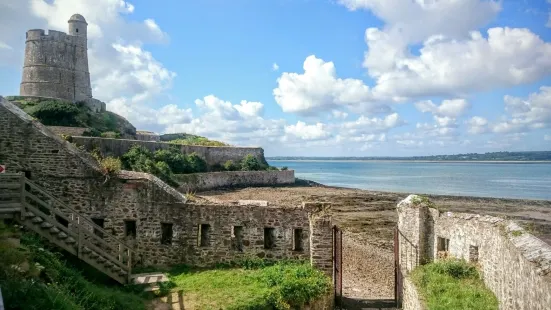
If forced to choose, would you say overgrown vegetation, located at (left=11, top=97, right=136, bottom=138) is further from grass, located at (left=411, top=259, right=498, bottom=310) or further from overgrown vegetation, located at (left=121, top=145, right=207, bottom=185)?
grass, located at (left=411, top=259, right=498, bottom=310)

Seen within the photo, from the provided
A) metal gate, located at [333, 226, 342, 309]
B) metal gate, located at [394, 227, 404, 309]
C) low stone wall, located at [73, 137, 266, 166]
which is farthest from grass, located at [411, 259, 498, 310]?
low stone wall, located at [73, 137, 266, 166]

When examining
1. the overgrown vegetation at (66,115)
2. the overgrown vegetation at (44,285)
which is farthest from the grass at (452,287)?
the overgrown vegetation at (66,115)

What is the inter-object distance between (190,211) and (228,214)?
136 centimetres

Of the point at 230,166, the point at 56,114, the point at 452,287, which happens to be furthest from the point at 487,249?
the point at 230,166

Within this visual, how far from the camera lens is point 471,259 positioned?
13.6m

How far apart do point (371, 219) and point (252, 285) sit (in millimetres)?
29031

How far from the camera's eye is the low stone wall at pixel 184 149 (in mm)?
36131

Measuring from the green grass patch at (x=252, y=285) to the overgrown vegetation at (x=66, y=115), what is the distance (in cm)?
3269

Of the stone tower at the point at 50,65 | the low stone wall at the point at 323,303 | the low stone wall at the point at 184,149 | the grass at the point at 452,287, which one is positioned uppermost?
the stone tower at the point at 50,65

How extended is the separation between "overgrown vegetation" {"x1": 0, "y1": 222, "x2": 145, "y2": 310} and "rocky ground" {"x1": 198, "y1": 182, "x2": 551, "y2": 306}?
6.75 meters

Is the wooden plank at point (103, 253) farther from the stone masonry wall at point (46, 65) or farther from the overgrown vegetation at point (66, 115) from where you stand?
the stone masonry wall at point (46, 65)

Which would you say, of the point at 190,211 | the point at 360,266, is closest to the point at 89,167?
the point at 190,211

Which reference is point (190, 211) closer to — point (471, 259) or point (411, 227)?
point (411, 227)

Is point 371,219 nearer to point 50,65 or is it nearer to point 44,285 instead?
point 44,285
